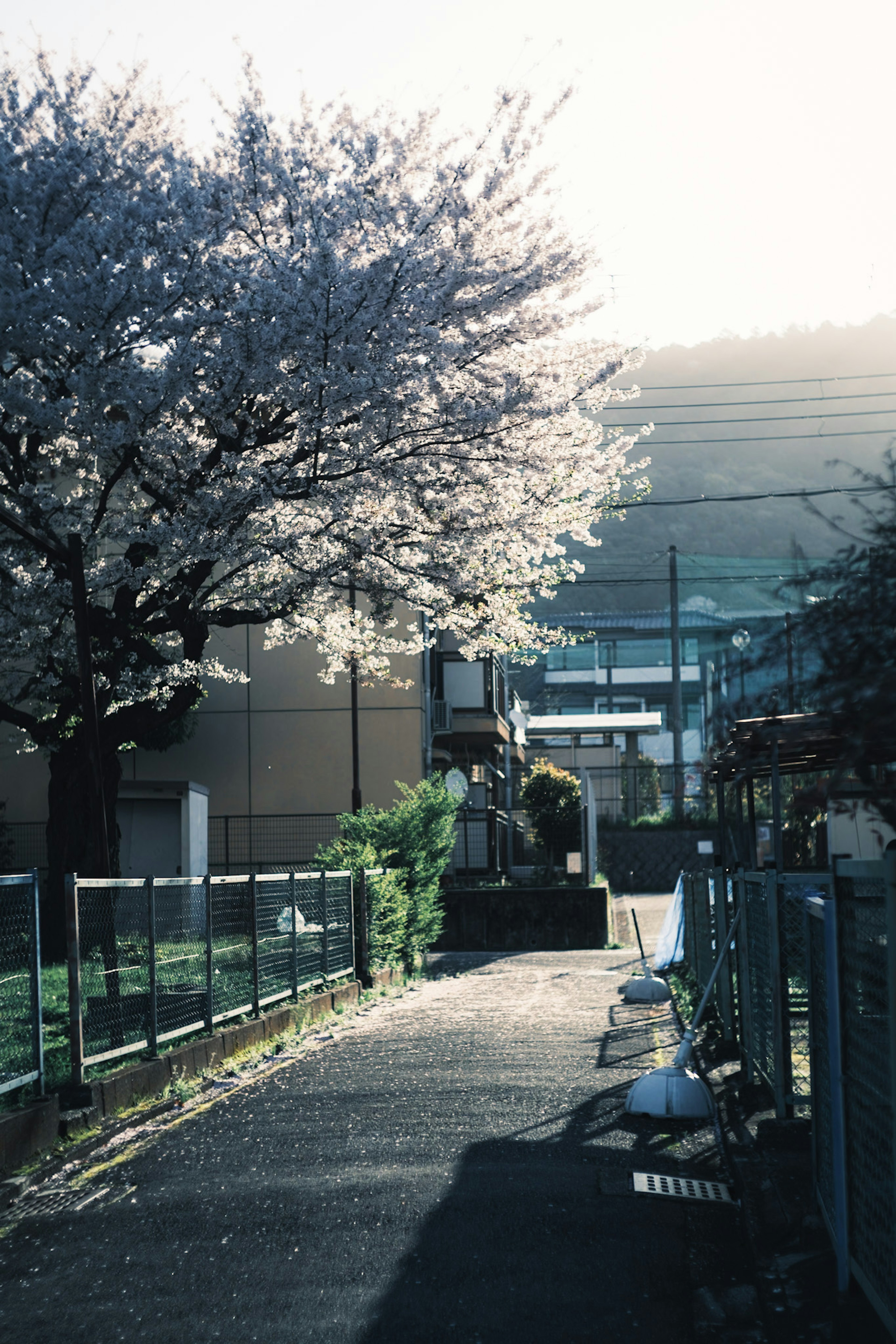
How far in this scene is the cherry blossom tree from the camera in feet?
41.7

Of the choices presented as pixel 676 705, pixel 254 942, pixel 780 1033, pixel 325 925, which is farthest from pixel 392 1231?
pixel 676 705

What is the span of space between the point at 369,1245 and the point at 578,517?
498 inches

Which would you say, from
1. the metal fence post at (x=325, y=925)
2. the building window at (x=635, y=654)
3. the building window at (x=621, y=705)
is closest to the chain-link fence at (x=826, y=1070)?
the metal fence post at (x=325, y=925)

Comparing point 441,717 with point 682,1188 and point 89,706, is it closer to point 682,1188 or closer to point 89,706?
point 89,706

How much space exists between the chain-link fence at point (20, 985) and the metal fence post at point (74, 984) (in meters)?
0.39

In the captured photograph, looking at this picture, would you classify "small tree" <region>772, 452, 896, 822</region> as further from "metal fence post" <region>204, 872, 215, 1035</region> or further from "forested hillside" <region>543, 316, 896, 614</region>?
"forested hillside" <region>543, 316, 896, 614</region>

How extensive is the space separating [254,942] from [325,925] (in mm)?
2792

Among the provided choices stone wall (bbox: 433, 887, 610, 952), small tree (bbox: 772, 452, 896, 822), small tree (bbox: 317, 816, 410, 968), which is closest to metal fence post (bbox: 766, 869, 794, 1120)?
small tree (bbox: 772, 452, 896, 822)

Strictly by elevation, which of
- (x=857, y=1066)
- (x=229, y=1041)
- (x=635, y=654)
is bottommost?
(x=229, y=1041)

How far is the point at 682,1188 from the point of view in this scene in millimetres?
6219

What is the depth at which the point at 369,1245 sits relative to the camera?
5258 millimetres

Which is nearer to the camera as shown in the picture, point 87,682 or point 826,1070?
point 826,1070

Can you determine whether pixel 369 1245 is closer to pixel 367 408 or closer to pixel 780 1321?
pixel 780 1321

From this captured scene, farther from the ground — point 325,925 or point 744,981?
point 744,981
